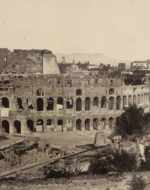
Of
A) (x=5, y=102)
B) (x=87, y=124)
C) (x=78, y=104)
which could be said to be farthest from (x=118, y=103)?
(x=5, y=102)

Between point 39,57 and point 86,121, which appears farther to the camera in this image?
point 39,57

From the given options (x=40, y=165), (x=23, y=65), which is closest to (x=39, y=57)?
(x=23, y=65)

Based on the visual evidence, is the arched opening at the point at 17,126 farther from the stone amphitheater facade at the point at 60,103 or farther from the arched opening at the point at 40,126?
the arched opening at the point at 40,126

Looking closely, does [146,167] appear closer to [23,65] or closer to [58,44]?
[58,44]

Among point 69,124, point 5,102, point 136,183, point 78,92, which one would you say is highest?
point 78,92

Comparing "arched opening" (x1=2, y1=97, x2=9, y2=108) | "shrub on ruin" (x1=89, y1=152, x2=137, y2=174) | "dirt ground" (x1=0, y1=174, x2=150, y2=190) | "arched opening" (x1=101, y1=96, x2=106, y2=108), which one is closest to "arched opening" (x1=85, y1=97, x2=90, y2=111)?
"arched opening" (x1=101, y1=96, x2=106, y2=108)

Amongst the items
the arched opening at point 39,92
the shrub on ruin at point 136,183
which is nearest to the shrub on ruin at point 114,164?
the shrub on ruin at point 136,183

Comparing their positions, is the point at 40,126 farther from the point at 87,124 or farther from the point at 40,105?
the point at 87,124
